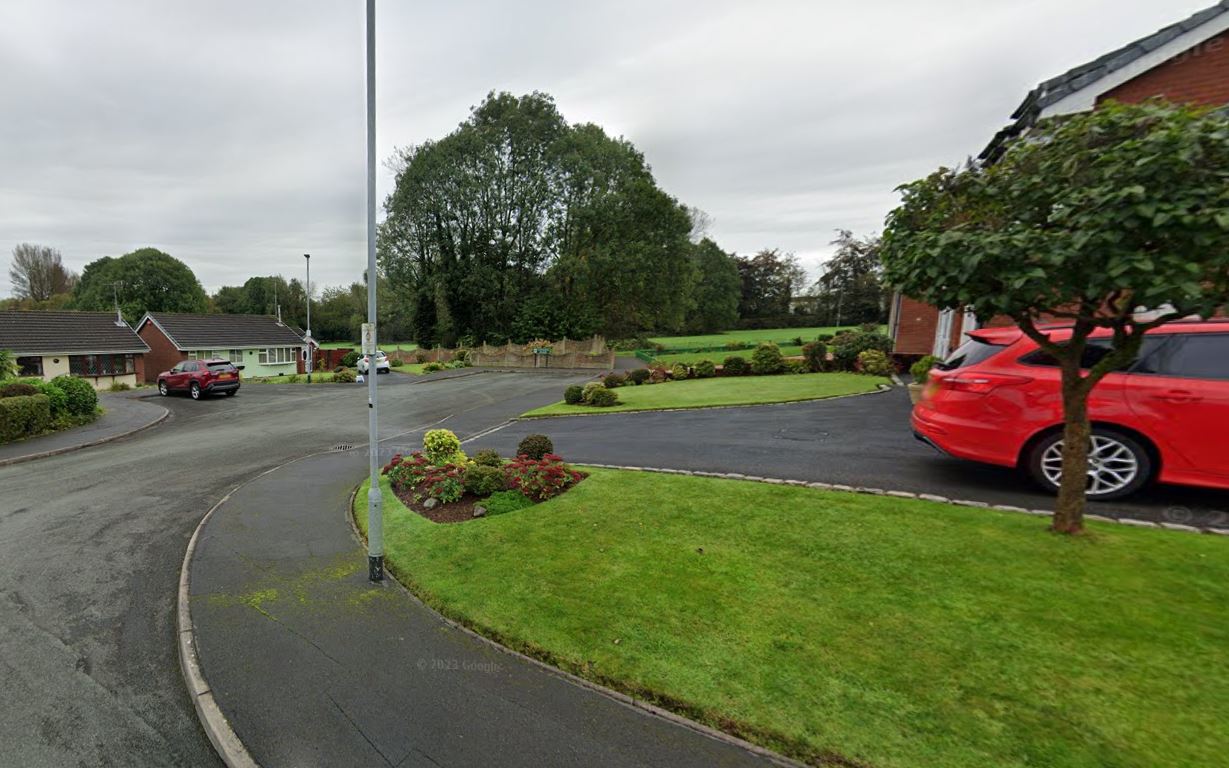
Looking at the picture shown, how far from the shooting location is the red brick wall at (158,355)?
40.5 meters

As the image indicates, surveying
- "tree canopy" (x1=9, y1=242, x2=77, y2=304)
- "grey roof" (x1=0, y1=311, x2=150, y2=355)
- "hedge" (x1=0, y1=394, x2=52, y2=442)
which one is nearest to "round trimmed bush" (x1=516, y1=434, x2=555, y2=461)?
"hedge" (x1=0, y1=394, x2=52, y2=442)

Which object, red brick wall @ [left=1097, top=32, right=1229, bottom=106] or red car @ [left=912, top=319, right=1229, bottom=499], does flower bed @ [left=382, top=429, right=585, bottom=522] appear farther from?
red brick wall @ [left=1097, top=32, right=1229, bottom=106]

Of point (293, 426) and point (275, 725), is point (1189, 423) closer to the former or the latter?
point (275, 725)

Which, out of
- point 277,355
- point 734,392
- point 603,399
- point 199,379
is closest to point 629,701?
point 603,399

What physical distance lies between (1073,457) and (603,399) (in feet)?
42.7

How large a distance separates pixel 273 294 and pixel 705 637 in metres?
86.7

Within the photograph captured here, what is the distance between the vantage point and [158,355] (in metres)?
41.3

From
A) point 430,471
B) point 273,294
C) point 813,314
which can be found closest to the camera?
point 430,471

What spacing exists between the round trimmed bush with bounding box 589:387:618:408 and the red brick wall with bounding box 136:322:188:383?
1597 inches

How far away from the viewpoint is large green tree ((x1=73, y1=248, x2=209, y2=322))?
61.0m

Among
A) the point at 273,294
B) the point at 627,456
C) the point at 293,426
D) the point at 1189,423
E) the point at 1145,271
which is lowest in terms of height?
the point at 293,426

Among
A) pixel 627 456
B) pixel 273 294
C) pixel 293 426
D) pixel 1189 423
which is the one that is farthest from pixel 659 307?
pixel 273 294

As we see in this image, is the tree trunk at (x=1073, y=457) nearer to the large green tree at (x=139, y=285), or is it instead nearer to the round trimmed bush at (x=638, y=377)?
the round trimmed bush at (x=638, y=377)

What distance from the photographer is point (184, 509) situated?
827 cm
